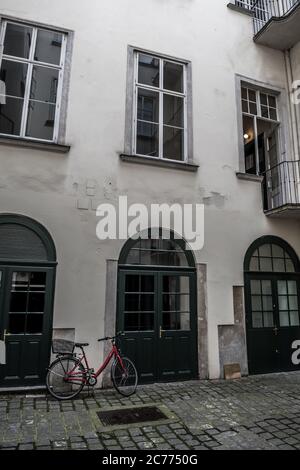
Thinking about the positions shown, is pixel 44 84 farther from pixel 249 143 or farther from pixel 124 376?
pixel 124 376

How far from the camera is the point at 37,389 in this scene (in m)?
5.56

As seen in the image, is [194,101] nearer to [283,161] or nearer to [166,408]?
[283,161]

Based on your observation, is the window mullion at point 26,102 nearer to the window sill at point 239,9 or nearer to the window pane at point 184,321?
the window pane at point 184,321

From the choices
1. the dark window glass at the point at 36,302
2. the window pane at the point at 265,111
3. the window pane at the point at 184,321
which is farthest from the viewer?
the window pane at the point at 265,111

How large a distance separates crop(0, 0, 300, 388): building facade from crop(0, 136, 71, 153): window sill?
0.03 m

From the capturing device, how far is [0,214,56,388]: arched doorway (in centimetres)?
561

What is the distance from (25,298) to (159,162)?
3.74 meters

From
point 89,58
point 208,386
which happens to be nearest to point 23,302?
point 208,386

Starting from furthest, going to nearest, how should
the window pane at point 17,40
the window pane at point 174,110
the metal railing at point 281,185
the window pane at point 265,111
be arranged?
1. the window pane at point 265,111
2. the metal railing at point 281,185
3. the window pane at point 174,110
4. the window pane at point 17,40

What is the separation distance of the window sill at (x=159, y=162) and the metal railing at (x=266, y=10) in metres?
4.52

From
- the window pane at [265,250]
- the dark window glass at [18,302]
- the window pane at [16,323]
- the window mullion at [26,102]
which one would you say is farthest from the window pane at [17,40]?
the window pane at [265,250]

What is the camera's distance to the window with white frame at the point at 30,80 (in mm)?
6457

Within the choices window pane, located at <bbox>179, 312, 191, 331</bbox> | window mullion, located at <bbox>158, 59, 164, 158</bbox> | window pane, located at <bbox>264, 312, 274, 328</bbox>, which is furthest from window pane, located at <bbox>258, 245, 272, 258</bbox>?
window mullion, located at <bbox>158, 59, 164, 158</bbox>

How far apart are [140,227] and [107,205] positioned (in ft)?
2.60
